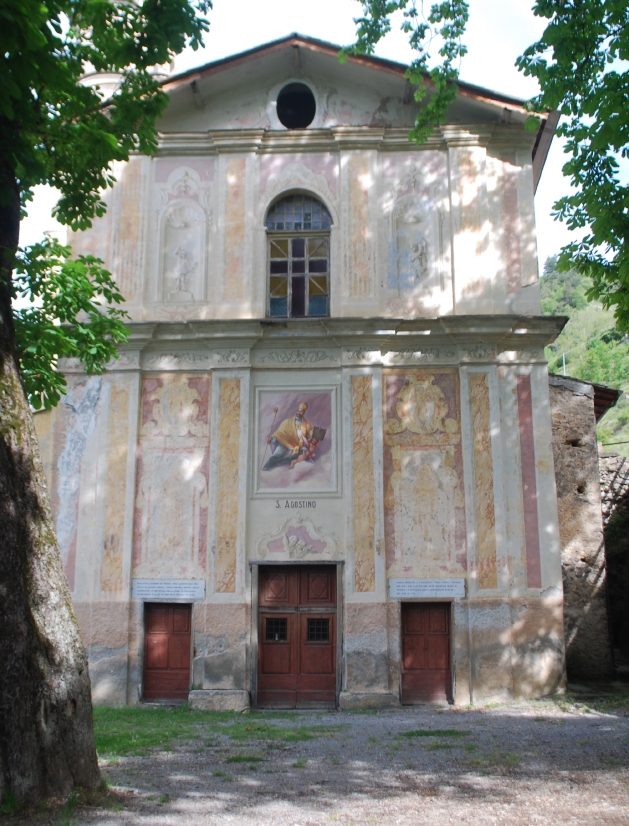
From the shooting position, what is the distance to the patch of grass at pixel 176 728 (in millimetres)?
8672

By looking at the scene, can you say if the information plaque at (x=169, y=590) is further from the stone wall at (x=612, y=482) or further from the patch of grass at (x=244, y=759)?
the stone wall at (x=612, y=482)

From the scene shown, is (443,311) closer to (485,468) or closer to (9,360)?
(485,468)

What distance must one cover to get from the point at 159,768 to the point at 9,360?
4.01 metres

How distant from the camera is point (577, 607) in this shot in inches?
548

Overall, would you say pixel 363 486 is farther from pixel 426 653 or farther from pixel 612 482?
pixel 612 482

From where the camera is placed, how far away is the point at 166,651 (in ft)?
42.7

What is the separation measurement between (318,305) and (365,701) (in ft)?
22.1

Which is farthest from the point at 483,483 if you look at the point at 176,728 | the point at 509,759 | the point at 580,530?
the point at 176,728

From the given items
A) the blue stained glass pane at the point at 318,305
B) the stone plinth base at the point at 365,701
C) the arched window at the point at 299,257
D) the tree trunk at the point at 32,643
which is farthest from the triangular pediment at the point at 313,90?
the stone plinth base at the point at 365,701

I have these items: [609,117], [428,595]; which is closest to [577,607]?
[428,595]

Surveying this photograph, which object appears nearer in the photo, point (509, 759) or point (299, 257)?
point (509, 759)

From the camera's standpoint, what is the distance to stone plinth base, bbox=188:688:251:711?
1238 centimetres

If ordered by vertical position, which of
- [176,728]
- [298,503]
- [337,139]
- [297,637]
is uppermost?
[337,139]

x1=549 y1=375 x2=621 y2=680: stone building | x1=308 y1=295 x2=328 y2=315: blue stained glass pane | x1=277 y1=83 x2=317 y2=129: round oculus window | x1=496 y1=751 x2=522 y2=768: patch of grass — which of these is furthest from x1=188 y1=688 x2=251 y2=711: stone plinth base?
x1=277 y1=83 x2=317 y2=129: round oculus window
